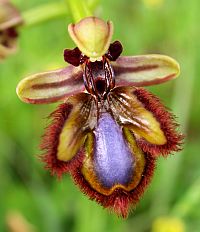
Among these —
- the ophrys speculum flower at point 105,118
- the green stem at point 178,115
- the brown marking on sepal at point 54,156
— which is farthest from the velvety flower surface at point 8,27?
the green stem at point 178,115

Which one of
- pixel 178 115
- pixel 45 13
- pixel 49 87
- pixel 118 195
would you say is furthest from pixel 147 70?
pixel 178 115

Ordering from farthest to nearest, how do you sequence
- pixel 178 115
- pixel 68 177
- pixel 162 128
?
1. pixel 68 177
2. pixel 178 115
3. pixel 162 128

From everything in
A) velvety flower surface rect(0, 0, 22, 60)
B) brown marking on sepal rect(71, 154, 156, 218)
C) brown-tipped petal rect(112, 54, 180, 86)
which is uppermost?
velvety flower surface rect(0, 0, 22, 60)

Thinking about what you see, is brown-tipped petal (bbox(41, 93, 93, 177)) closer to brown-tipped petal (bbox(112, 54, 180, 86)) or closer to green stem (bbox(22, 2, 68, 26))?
brown-tipped petal (bbox(112, 54, 180, 86))

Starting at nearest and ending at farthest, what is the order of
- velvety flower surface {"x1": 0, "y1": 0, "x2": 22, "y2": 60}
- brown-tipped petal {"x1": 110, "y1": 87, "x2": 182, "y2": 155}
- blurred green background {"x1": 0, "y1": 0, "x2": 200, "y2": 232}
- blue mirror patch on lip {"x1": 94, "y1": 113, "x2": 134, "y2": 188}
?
blue mirror patch on lip {"x1": 94, "y1": 113, "x2": 134, "y2": 188}, brown-tipped petal {"x1": 110, "y1": 87, "x2": 182, "y2": 155}, velvety flower surface {"x1": 0, "y1": 0, "x2": 22, "y2": 60}, blurred green background {"x1": 0, "y1": 0, "x2": 200, "y2": 232}

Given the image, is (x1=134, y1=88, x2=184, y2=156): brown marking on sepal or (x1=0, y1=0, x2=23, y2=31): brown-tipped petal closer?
(x1=134, y1=88, x2=184, y2=156): brown marking on sepal

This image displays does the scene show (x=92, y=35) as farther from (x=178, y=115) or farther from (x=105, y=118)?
(x=178, y=115)

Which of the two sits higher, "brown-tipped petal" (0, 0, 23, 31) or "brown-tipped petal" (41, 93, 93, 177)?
"brown-tipped petal" (0, 0, 23, 31)

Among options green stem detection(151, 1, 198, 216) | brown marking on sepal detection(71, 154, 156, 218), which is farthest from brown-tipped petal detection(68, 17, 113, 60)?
green stem detection(151, 1, 198, 216)

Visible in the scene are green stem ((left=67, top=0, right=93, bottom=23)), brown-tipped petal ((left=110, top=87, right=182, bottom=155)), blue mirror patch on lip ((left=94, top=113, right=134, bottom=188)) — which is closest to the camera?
blue mirror patch on lip ((left=94, top=113, right=134, bottom=188))
